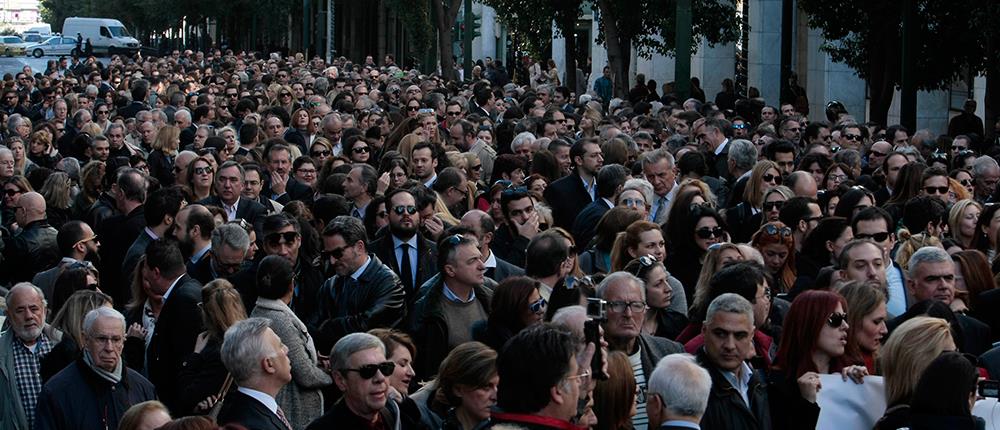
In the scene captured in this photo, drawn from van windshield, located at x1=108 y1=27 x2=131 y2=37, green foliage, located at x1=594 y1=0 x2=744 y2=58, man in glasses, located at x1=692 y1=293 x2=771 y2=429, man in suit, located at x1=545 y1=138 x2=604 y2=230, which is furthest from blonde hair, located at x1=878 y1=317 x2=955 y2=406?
van windshield, located at x1=108 y1=27 x2=131 y2=37

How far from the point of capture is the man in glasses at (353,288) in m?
9.25

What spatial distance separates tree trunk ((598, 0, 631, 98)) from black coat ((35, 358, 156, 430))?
22.5 meters

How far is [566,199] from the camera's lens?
13422 millimetres

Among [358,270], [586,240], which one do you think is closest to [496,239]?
[586,240]

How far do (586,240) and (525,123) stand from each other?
612 cm

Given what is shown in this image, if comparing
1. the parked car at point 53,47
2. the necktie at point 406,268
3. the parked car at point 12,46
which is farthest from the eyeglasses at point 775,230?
the parked car at point 12,46

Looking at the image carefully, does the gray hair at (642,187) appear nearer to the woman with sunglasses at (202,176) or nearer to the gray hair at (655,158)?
the gray hair at (655,158)

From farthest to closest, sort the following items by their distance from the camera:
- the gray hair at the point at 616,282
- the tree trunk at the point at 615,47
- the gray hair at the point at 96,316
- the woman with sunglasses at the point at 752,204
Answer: the tree trunk at the point at 615,47
the woman with sunglasses at the point at 752,204
the gray hair at the point at 96,316
the gray hair at the point at 616,282

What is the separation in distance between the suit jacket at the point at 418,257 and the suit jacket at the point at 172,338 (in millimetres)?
1661

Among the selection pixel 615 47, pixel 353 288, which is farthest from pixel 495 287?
pixel 615 47

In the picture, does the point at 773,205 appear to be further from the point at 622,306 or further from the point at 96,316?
the point at 96,316

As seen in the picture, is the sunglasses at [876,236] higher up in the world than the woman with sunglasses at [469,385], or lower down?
higher up

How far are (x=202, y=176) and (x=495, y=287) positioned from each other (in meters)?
5.37

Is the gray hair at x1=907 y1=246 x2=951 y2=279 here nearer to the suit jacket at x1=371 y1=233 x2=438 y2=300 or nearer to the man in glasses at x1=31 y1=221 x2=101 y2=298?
the suit jacket at x1=371 y1=233 x2=438 y2=300
